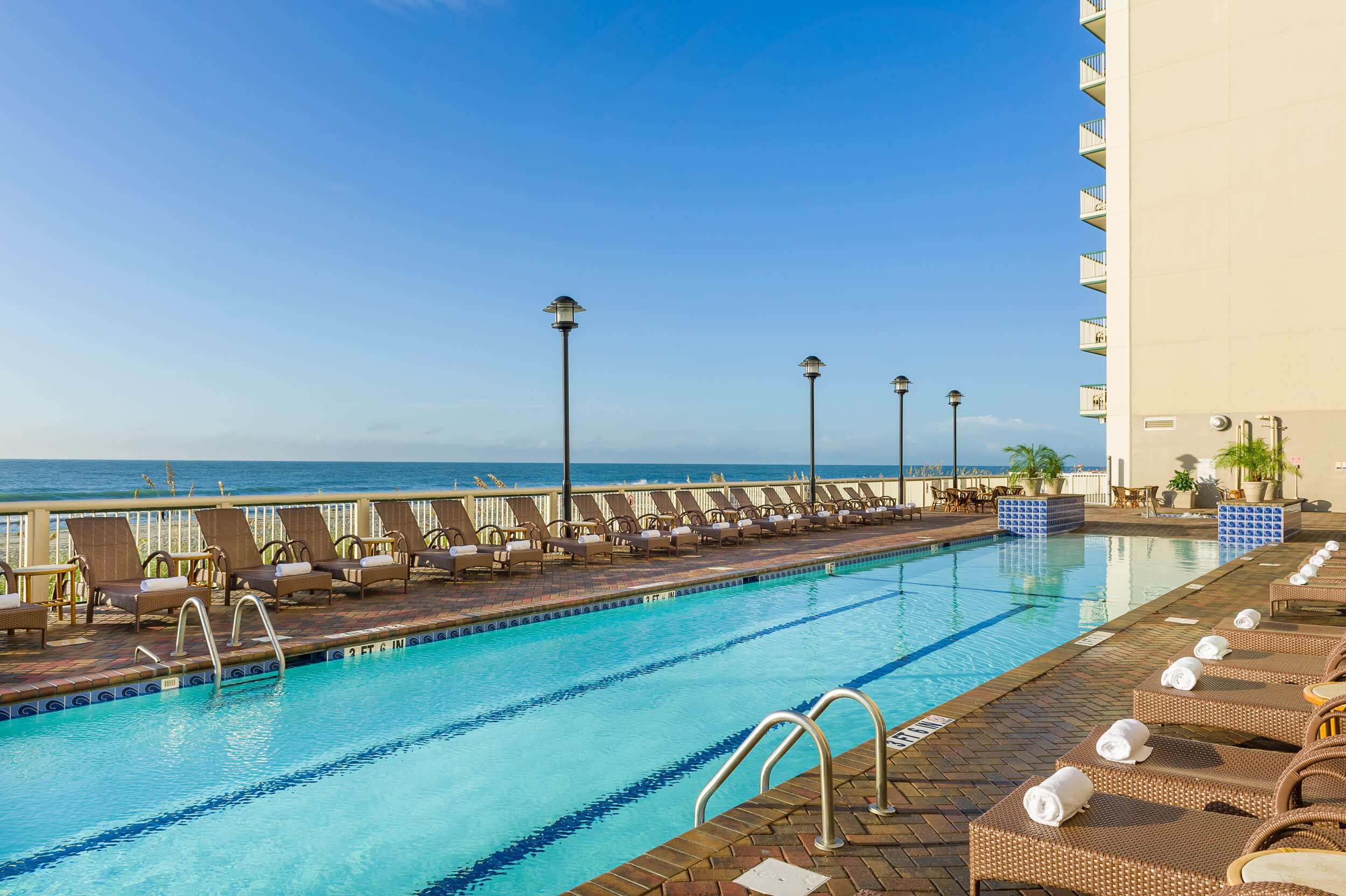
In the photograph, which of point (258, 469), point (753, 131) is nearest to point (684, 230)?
point (753, 131)

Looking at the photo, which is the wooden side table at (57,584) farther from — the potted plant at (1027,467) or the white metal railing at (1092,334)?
the white metal railing at (1092,334)

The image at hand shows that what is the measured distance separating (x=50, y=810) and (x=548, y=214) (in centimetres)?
2577

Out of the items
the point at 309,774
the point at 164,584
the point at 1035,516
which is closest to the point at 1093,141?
the point at 1035,516

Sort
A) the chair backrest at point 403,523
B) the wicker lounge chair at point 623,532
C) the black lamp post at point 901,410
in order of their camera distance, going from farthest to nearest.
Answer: the black lamp post at point 901,410, the wicker lounge chair at point 623,532, the chair backrest at point 403,523

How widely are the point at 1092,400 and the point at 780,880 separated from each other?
25.0 meters

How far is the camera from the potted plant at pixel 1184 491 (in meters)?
19.4

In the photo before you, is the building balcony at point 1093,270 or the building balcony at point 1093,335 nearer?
the building balcony at point 1093,270

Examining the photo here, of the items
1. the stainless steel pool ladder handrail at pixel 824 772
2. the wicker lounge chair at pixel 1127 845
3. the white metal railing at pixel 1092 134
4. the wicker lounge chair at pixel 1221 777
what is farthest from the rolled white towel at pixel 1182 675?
the white metal railing at pixel 1092 134

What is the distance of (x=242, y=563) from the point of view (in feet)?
24.1

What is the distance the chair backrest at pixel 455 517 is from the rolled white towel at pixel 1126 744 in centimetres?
797

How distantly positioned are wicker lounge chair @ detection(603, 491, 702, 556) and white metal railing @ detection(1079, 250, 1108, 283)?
57.3 feet

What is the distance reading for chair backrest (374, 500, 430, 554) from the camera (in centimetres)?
874

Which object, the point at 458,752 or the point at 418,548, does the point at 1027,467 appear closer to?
the point at 418,548

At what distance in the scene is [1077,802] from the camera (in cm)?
208
